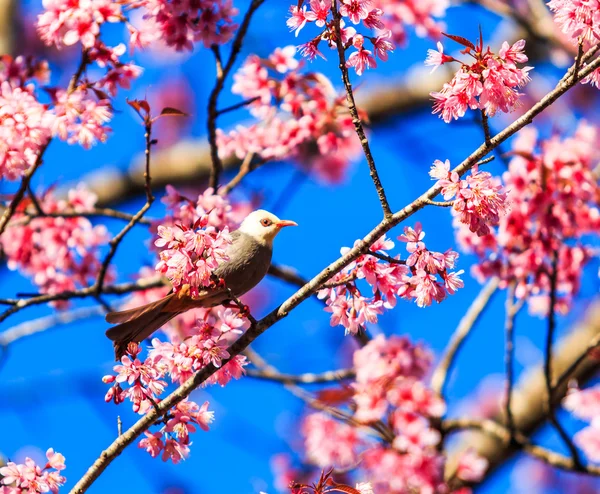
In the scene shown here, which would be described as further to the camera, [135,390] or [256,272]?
[256,272]

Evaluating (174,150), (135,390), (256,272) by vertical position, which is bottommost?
(135,390)

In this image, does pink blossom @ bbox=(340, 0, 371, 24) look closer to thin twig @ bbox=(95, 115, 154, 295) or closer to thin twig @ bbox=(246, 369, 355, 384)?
thin twig @ bbox=(95, 115, 154, 295)

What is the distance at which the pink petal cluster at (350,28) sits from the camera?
2287 millimetres

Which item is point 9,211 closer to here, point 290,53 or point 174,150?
point 290,53

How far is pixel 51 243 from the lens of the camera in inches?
169

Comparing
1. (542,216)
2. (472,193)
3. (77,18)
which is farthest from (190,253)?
(542,216)

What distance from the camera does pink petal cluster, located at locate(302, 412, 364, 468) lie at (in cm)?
459

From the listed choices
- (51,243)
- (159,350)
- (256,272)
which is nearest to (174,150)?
(51,243)

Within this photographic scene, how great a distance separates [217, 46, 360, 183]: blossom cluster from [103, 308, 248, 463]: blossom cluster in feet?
6.02

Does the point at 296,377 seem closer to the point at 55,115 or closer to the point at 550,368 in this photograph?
the point at 550,368

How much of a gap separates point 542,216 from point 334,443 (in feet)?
6.18

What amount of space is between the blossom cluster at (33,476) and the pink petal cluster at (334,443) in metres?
2.37

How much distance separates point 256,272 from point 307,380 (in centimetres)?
165

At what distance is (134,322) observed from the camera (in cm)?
274
